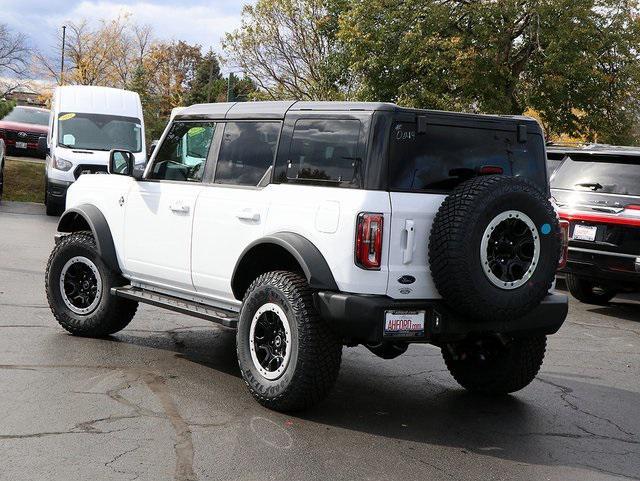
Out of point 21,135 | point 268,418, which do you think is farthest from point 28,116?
point 268,418

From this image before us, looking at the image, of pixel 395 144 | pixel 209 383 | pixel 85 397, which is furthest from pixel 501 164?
pixel 85 397

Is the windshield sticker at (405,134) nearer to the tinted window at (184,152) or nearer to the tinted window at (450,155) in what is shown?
the tinted window at (450,155)

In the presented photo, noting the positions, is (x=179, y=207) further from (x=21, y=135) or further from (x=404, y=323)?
(x=21, y=135)

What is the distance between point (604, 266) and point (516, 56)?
64.5ft

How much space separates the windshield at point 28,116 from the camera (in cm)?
2866

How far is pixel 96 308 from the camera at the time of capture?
7535 millimetres

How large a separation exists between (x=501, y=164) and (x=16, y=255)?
8382 millimetres

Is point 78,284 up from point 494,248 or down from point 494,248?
down

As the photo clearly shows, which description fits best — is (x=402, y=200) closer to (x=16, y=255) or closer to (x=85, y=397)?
(x=85, y=397)

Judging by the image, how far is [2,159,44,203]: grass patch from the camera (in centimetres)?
2228

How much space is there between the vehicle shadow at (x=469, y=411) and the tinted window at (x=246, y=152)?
1.48 metres

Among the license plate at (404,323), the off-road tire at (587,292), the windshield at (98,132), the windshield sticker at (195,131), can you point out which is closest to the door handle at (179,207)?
the windshield sticker at (195,131)

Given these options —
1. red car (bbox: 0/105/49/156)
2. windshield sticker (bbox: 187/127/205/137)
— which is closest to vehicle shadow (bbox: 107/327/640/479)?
windshield sticker (bbox: 187/127/205/137)

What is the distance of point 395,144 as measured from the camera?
5.50 m
